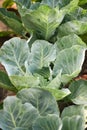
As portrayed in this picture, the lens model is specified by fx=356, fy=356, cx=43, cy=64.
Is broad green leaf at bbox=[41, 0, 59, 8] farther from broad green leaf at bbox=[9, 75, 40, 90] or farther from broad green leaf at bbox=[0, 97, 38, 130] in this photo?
broad green leaf at bbox=[0, 97, 38, 130]

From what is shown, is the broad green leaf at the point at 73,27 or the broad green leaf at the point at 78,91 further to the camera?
the broad green leaf at the point at 73,27

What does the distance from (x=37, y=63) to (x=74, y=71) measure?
6.4 inches

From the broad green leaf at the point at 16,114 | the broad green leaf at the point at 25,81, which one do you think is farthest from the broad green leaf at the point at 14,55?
the broad green leaf at the point at 16,114

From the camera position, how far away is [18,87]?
1.27 metres

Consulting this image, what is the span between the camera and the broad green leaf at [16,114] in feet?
3.64

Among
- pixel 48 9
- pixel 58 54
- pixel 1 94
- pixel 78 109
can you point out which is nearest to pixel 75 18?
pixel 48 9

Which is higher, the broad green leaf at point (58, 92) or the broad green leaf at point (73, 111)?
the broad green leaf at point (58, 92)

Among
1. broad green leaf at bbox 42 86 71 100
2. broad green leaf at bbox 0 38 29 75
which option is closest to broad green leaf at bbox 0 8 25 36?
broad green leaf at bbox 0 38 29 75

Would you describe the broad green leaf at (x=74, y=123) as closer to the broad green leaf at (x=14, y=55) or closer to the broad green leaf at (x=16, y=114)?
the broad green leaf at (x=16, y=114)

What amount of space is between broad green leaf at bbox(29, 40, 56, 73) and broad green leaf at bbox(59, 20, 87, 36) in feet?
0.76

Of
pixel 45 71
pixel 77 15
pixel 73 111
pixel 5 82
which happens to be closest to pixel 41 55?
pixel 45 71

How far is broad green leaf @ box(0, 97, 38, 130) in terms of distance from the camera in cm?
111

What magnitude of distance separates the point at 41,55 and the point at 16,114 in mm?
307

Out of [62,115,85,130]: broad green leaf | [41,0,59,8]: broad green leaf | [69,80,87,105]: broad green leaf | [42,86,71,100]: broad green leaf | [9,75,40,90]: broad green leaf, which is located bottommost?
[69,80,87,105]: broad green leaf
